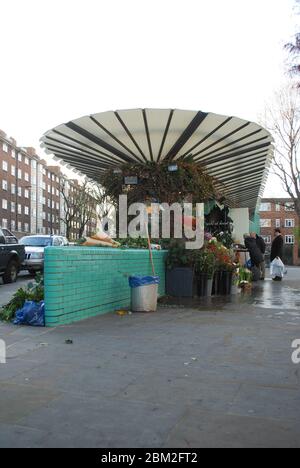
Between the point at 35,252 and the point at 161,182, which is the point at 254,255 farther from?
the point at 35,252

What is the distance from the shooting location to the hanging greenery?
40.4 ft

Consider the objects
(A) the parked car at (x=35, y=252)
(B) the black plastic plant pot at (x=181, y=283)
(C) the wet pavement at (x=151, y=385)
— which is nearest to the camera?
(C) the wet pavement at (x=151, y=385)

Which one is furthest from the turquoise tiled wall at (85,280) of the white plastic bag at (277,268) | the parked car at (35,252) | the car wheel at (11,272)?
the white plastic bag at (277,268)

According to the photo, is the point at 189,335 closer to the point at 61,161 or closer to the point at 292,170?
the point at 61,161

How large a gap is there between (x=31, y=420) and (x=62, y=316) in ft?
12.0

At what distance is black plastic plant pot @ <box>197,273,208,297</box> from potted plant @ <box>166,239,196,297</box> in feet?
0.38

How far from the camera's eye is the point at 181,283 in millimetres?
11008

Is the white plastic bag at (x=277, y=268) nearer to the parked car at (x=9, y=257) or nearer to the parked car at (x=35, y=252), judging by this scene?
the parked car at (x=35, y=252)

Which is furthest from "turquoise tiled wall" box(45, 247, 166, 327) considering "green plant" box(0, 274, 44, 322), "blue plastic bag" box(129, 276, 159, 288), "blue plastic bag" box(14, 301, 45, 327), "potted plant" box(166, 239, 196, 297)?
"potted plant" box(166, 239, 196, 297)

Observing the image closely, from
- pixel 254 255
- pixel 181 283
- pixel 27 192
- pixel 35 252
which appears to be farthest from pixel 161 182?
pixel 27 192

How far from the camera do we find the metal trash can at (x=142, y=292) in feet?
27.1

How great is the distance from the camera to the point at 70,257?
7.11m

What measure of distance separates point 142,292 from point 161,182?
15.4 ft

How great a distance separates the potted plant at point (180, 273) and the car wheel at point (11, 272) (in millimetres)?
6158
